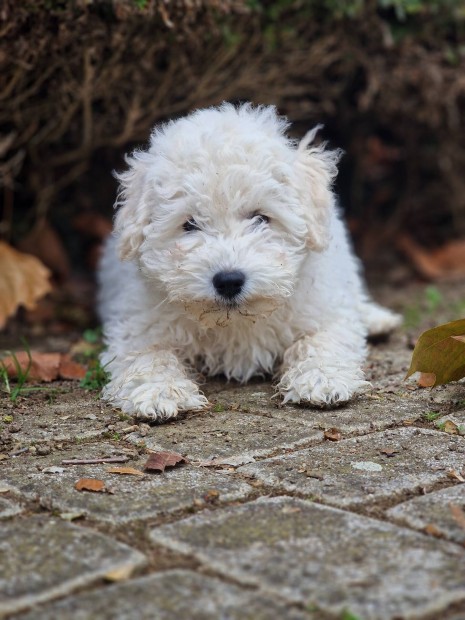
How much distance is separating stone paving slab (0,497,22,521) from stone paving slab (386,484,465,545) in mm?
1034

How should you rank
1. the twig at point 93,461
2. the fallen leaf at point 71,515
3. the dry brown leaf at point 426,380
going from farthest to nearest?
the dry brown leaf at point 426,380
the twig at point 93,461
the fallen leaf at point 71,515

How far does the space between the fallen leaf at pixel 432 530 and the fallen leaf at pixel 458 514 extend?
0.07 metres

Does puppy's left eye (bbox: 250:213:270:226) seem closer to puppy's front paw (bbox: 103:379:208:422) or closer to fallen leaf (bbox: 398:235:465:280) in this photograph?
puppy's front paw (bbox: 103:379:208:422)

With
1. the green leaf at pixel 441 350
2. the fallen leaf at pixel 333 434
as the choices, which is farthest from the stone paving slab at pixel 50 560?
the green leaf at pixel 441 350

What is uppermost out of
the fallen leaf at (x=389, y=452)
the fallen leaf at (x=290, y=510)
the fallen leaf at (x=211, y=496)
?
the fallen leaf at (x=290, y=510)

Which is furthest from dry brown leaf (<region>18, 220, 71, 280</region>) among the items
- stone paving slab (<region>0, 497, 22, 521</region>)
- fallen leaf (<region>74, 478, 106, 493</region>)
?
stone paving slab (<region>0, 497, 22, 521</region>)

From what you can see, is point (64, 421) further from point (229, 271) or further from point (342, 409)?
point (342, 409)

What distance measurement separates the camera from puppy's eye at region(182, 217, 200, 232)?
3.78m

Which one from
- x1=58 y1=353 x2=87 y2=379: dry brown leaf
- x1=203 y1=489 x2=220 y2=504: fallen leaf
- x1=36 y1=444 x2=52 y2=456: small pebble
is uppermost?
x1=203 y1=489 x2=220 y2=504: fallen leaf

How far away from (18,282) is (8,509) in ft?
9.66

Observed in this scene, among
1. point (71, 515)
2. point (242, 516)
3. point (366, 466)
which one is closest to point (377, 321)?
point (366, 466)

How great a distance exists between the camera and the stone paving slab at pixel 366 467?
8.31 ft

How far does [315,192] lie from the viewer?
159 inches

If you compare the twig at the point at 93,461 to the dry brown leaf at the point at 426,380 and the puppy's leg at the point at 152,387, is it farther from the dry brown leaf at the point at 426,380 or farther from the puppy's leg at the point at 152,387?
the dry brown leaf at the point at 426,380
